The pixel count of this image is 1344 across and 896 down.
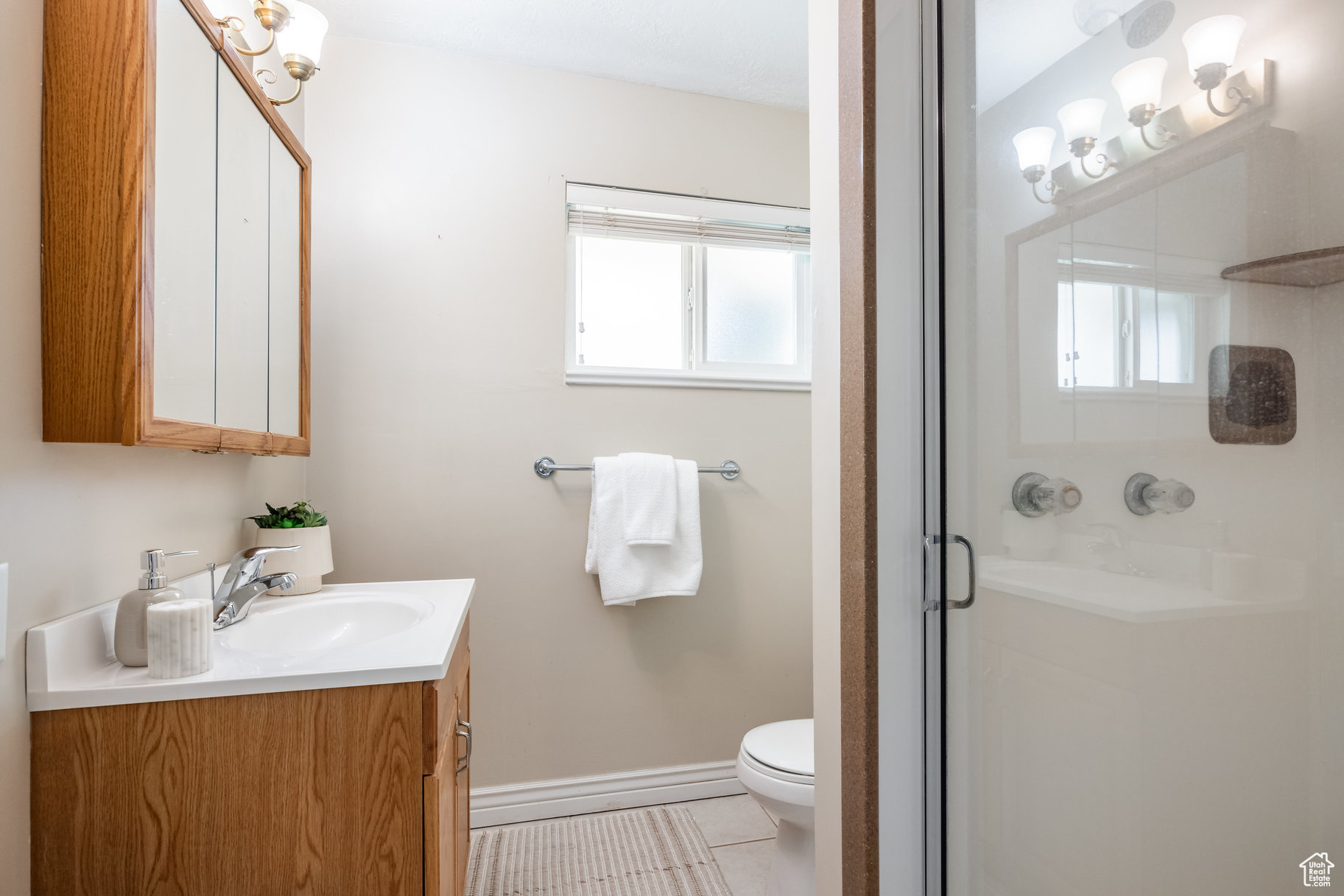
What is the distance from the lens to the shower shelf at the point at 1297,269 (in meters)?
0.43

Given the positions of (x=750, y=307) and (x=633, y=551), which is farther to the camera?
(x=750, y=307)

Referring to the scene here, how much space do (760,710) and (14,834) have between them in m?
1.86

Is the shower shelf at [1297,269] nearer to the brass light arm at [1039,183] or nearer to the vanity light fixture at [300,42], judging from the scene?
the brass light arm at [1039,183]

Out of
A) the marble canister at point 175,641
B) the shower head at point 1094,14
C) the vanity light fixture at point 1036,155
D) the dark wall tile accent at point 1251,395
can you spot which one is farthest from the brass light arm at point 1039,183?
the marble canister at point 175,641

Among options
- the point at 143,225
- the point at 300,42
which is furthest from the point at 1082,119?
the point at 300,42

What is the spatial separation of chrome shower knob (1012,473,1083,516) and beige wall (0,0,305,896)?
1221 millimetres

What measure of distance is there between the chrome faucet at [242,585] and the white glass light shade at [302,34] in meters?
1.04

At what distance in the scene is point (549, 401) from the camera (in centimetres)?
210

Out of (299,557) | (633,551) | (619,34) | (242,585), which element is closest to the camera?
(242,585)

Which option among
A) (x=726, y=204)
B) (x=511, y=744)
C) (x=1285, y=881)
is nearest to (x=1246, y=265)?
(x=1285, y=881)

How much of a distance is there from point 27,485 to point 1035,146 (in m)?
1.30

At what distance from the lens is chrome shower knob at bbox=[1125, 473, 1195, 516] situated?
0.53 meters

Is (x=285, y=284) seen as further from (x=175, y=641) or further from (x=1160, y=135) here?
(x=1160, y=135)

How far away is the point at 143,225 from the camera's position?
3.17ft
